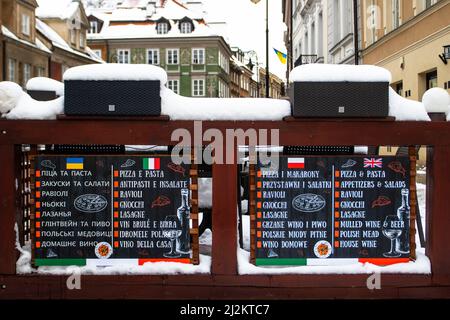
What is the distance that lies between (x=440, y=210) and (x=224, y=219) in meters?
1.41

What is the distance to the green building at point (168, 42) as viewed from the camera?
57875 mm

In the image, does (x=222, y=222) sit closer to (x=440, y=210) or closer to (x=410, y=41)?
(x=440, y=210)

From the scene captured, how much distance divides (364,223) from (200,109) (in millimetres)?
1321

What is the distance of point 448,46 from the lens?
12.2 metres

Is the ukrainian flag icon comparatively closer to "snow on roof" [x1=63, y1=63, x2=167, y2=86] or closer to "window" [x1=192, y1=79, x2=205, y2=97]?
"snow on roof" [x1=63, y1=63, x2=167, y2=86]

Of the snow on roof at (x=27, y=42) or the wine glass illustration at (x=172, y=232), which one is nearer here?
the wine glass illustration at (x=172, y=232)

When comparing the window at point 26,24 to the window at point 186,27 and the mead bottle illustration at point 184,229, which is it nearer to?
the window at point 186,27

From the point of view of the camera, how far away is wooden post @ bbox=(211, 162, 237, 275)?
3.71 meters

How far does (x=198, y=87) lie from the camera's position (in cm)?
5969

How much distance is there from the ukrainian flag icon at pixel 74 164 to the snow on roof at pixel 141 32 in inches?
2179

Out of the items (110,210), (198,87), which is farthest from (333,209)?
(198,87)

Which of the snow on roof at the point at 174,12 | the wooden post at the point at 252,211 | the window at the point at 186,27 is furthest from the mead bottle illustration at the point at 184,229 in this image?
the snow on roof at the point at 174,12

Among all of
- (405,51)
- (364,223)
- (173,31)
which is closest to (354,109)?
(364,223)
